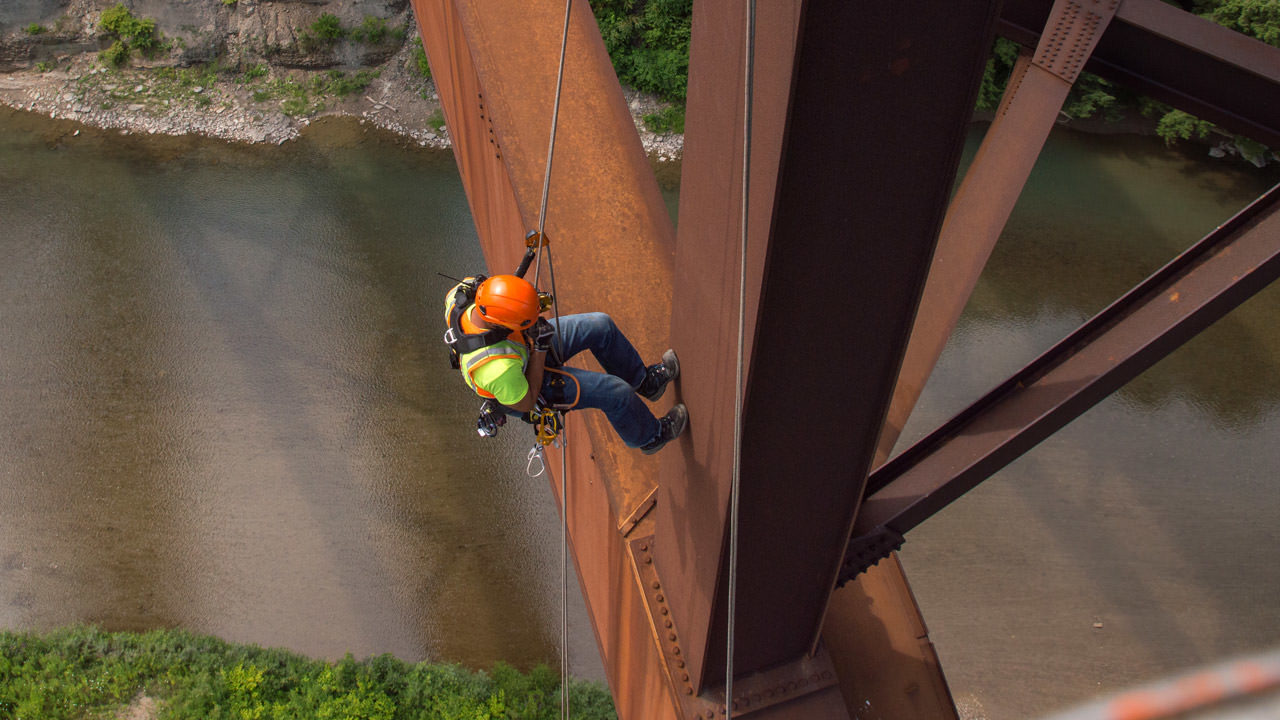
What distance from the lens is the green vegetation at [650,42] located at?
16.3 metres

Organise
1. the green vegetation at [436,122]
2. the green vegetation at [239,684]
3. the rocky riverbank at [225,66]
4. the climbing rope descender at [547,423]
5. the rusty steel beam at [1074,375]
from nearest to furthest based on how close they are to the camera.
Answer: the rusty steel beam at [1074,375] → the climbing rope descender at [547,423] → the green vegetation at [239,684] → the green vegetation at [436,122] → the rocky riverbank at [225,66]

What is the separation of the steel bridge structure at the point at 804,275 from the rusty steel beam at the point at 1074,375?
0.01 m

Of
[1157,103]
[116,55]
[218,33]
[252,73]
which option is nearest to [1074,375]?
[1157,103]

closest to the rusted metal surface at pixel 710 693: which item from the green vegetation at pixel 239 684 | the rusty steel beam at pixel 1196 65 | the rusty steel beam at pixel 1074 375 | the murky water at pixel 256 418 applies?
the rusty steel beam at pixel 1074 375

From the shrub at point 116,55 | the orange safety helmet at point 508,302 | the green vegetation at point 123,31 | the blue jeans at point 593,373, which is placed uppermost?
the orange safety helmet at point 508,302

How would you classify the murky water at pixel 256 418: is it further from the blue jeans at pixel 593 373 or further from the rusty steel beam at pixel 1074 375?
the rusty steel beam at pixel 1074 375

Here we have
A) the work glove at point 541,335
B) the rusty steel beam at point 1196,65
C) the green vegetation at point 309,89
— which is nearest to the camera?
the work glove at point 541,335

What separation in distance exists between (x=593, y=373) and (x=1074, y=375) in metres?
2.09

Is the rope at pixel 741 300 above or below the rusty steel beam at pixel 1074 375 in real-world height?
above

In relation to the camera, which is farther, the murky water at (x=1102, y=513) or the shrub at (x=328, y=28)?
the shrub at (x=328, y=28)

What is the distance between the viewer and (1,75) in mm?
16828

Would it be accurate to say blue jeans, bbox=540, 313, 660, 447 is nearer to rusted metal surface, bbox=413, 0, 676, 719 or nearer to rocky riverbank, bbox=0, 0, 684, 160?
rusted metal surface, bbox=413, 0, 676, 719

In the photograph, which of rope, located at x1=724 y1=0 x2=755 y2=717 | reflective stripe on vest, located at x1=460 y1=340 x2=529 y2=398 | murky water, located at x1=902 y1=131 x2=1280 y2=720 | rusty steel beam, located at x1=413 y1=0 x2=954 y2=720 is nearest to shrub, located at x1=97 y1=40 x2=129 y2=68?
rusty steel beam, located at x1=413 y1=0 x2=954 y2=720

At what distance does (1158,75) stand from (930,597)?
6480 mm
